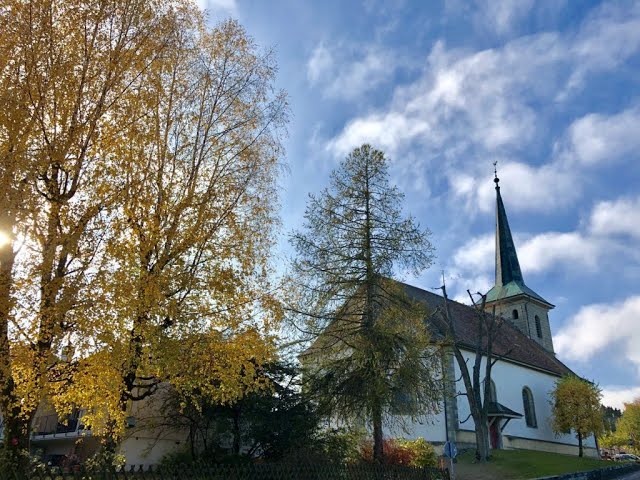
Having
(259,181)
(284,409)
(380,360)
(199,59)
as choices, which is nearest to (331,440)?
(284,409)

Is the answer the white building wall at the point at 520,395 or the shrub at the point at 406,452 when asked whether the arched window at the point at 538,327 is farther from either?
the shrub at the point at 406,452

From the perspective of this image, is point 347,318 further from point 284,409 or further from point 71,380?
point 71,380

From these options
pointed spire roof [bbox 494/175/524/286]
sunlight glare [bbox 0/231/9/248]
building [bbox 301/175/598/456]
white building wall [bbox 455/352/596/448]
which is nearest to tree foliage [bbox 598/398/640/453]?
building [bbox 301/175/598/456]

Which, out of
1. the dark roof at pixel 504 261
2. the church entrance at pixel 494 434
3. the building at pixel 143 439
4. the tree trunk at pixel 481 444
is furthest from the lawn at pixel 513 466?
the dark roof at pixel 504 261

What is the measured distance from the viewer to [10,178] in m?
7.62

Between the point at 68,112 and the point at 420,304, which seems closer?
the point at 68,112

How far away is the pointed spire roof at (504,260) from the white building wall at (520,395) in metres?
11.6

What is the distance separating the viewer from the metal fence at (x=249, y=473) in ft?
20.0

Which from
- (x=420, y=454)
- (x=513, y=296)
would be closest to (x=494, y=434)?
(x=420, y=454)

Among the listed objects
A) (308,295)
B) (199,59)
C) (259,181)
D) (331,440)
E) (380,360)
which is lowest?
(331,440)

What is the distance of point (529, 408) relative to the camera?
1430 inches

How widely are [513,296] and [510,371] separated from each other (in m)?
14.7

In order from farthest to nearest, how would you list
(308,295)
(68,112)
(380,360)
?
(308,295)
(380,360)
(68,112)

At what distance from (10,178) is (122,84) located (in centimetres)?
327
